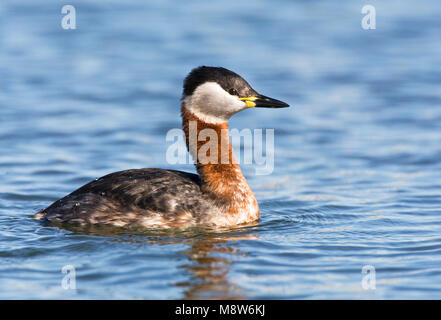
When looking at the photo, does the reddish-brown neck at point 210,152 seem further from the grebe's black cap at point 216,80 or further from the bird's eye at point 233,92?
the bird's eye at point 233,92

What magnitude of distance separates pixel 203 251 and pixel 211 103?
2458mm

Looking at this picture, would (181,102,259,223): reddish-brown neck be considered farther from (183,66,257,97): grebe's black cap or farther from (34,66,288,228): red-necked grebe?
(183,66,257,97): grebe's black cap

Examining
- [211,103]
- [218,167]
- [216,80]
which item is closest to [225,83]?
[216,80]

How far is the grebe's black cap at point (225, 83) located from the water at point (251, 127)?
181 cm

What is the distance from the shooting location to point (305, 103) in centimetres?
1905

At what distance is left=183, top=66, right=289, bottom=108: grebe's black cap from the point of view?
11281 millimetres

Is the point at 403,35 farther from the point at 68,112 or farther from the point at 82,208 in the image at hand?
the point at 82,208

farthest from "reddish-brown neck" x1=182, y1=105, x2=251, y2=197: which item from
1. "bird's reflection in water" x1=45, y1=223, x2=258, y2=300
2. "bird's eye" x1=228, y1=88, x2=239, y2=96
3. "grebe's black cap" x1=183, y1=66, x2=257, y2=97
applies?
"bird's reflection in water" x1=45, y1=223, x2=258, y2=300

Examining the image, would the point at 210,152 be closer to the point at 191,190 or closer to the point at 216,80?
the point at 191,190

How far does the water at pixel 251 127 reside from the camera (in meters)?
9.27

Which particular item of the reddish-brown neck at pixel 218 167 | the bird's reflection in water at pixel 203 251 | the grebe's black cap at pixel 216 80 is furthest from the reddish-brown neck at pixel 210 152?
the bird's reflection in water at pixel 203 251

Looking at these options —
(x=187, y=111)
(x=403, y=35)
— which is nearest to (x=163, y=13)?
(x=403, y=35)

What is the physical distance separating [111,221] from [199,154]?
5.45 ft

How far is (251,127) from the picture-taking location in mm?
17516
